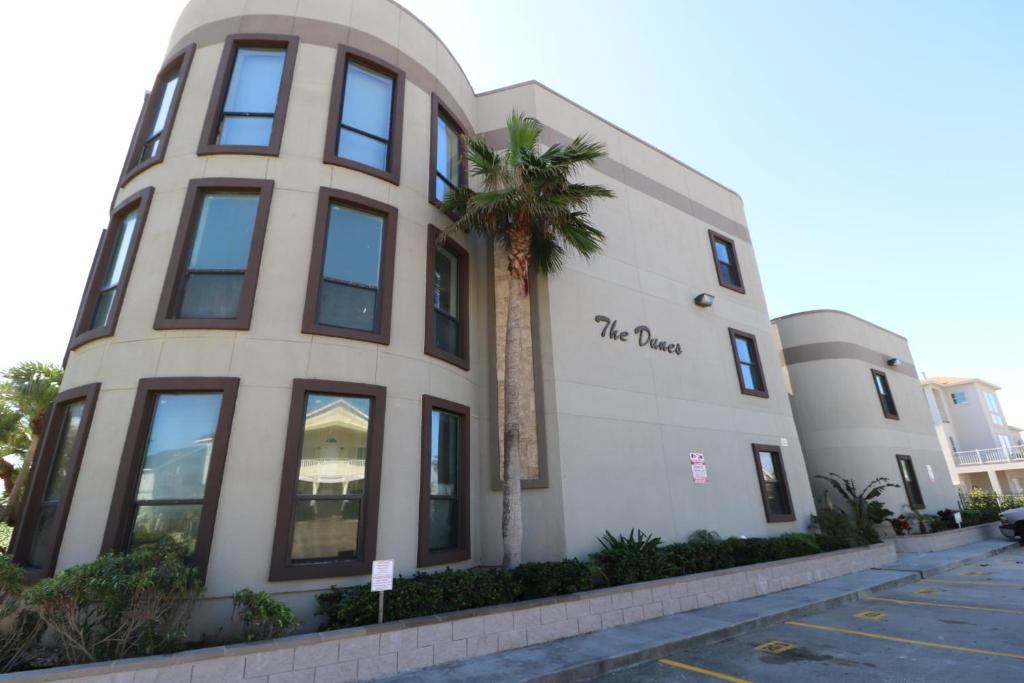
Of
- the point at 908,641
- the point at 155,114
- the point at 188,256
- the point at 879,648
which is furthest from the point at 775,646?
the point at 155,114

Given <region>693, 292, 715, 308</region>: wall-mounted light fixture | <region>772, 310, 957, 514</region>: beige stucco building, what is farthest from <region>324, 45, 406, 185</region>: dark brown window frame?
<region>772, 310, 957, 514</region>: beige stucco building

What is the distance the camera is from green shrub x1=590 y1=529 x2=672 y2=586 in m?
9.16

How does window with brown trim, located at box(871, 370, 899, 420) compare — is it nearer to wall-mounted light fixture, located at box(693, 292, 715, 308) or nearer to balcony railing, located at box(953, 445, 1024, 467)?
wall-mounted light fixture, located at box(693, 292, 715, 308)

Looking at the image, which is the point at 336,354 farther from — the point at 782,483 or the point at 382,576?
the point at 782,483

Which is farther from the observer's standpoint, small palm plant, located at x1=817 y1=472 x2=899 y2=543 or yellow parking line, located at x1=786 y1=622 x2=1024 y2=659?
small palm plant, located at x1=817 y1=472 x2=899 y2=543

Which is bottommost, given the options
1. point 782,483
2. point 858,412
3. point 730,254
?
point 782,483

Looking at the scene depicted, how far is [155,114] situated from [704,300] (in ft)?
47.9

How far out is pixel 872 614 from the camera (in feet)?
29.4

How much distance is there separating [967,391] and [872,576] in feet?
135

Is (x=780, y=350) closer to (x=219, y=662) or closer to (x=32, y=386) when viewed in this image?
(x=219, y=662)

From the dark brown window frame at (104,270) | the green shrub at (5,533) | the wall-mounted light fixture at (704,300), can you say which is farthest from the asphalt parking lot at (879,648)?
the green shrub at (5,533)

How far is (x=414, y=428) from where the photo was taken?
870 cm

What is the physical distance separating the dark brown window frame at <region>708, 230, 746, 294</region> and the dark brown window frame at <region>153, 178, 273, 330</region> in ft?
44.8

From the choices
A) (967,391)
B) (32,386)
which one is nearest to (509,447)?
(32,386)
